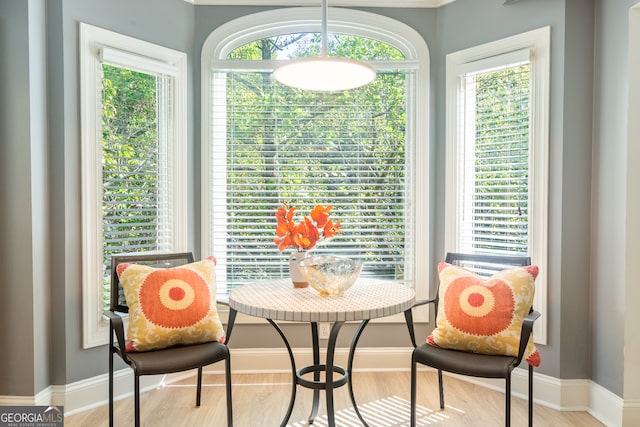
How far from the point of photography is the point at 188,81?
10.6ft

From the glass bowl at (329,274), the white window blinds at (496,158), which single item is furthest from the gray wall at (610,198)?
the glass bowl at (329,274)

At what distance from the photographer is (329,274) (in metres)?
2.20

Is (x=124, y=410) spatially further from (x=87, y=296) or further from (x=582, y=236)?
(x=582, y=236)

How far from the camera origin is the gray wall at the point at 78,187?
8.14 feet

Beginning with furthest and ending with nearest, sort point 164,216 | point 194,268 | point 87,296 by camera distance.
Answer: point 164,216 < point 87,296 < point 194,268

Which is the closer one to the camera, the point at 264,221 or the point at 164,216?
the point at 164,216

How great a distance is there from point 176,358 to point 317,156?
1731mm

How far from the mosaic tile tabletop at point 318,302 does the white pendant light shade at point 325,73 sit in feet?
3.52

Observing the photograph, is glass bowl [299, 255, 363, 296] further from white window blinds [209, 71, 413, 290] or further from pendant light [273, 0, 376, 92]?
white window blinds [209, 71, 413, 290]

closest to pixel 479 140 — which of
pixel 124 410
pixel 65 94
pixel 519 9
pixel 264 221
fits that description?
pixel 519 9

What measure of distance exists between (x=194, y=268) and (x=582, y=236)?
2.25m

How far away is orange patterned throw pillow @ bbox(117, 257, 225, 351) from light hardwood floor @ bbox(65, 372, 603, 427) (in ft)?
1.96

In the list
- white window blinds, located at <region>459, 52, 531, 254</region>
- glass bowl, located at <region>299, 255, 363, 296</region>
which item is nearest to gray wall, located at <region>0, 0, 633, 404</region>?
white window blinds, located at <region>459, 52, 531, 254</region>

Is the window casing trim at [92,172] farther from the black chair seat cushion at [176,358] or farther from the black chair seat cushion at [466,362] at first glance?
the black chair seat cushion at [466,362]
